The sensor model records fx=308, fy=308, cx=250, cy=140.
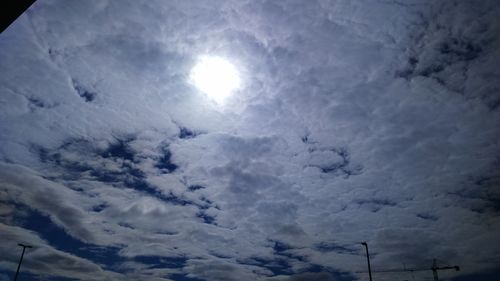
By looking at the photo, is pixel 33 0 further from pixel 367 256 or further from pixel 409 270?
pixel 409 270

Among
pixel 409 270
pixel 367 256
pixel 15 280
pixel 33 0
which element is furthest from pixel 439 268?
pixel 33 0

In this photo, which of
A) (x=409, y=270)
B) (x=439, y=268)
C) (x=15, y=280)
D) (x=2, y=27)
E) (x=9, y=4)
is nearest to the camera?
(x=9, y=4)

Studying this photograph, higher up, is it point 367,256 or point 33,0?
point 367,256

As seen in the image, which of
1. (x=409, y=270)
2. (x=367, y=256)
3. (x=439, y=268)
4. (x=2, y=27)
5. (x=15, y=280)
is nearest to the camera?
(x=2, y=27)

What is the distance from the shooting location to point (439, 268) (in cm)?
7812

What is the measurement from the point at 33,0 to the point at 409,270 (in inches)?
4003

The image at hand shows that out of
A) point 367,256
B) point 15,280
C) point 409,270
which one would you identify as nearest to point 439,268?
point 409,270

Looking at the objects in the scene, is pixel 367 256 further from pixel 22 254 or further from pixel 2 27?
pixel 22 254

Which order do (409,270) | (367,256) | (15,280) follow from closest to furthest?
1. (367,256)
2. (15,280)
3. (409,270)

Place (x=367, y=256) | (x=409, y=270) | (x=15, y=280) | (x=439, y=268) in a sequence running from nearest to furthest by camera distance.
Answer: (x=367, y=256)
(x=15, y=280)
(x=439, y=268)
(x=409, y=270)

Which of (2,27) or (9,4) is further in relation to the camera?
(2,27)

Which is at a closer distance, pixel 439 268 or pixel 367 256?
pixel 367 256

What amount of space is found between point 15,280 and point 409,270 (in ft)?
293

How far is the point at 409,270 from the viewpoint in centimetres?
8525
